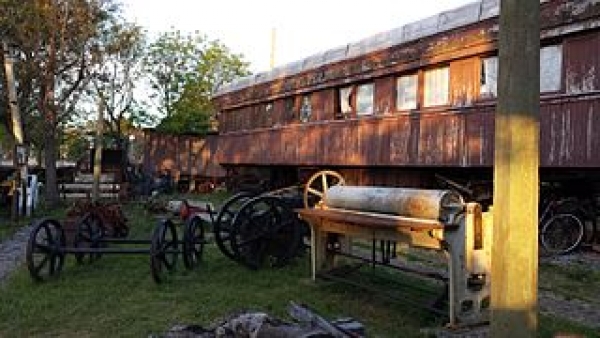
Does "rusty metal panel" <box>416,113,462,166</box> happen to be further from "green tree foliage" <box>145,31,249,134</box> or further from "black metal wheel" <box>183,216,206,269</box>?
"green tree foliage" <box>145,31,249,134</box>

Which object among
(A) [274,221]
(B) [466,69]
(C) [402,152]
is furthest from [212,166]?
(A) [274,221]

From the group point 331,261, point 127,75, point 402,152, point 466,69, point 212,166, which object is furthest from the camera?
point 127,75

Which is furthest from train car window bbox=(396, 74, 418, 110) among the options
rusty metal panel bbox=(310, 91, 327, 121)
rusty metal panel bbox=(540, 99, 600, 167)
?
rusty metal panel bbox=(540, 99, 600, 167)

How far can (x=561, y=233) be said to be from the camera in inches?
426

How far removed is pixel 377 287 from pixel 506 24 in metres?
4.74

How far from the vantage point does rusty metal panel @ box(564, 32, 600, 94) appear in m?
9.83

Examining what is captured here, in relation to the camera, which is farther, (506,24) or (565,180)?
(565,180)

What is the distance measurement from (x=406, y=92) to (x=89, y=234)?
7.30m

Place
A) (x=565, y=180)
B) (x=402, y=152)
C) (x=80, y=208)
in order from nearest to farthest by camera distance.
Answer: (x=80, y=208) < (x=565, y=180) < (x=402, y=152)

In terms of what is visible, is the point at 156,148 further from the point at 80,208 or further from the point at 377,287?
the point at 377,287

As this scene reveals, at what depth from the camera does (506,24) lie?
260 cm

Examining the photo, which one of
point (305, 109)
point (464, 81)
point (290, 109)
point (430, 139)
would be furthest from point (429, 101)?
point (290, 109)

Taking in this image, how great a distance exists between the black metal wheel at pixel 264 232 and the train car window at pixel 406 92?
5.80 metres

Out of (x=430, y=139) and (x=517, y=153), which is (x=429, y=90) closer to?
(x=430, y=139)
